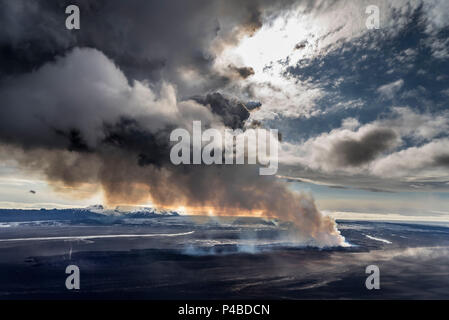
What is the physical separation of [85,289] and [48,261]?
9629cm

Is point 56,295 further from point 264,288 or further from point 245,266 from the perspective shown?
point 245,266

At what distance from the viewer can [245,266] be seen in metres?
163

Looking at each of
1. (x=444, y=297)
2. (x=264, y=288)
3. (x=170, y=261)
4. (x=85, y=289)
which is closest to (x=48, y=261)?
(x=170, y=261)

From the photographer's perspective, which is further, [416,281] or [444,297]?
[416,281]
